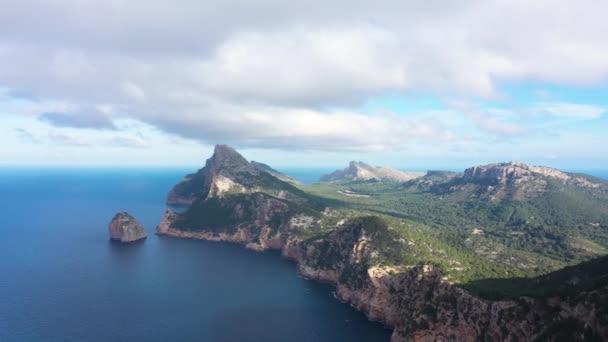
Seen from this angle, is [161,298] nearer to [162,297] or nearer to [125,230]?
[162,297]

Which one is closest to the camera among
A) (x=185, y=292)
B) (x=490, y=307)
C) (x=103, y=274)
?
(x=490, y=307)

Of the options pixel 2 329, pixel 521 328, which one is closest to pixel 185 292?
pixel 2 329

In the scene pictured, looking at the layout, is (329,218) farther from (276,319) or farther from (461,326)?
(461,326)

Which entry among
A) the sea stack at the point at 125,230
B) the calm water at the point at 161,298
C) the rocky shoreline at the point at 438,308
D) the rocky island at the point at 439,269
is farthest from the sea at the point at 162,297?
the rocky island at the point at 439,269

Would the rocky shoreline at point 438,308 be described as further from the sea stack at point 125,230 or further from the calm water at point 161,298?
the sea stack at point 125,230

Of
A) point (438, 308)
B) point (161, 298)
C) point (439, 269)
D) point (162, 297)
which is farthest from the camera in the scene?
point (162, 297)

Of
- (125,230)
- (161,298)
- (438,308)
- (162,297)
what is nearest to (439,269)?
(438,308)

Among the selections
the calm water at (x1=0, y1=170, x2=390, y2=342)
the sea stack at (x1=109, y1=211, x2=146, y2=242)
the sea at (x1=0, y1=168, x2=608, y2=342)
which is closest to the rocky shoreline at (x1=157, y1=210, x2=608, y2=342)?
the sea at (x1=0, y1=168, x2=608, y2=342)
